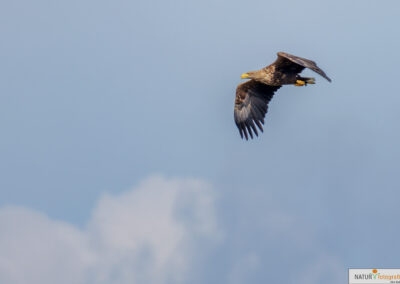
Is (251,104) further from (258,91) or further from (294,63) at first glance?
(294,63)

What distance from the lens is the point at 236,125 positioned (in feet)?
119

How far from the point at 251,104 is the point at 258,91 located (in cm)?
45

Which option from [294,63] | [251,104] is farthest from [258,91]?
[294,63]

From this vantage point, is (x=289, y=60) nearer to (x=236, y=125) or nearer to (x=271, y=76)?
(x=271, y=76)

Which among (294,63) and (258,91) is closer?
(294,63)

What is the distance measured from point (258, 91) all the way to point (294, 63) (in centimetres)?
239

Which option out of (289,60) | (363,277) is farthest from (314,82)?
(363,277)

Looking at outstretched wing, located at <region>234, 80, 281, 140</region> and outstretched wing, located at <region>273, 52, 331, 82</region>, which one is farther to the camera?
outstretched wing, located at <region>234, 80, 281, 140</region>

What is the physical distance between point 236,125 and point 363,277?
18.6 ft

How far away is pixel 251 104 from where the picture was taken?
118 ft

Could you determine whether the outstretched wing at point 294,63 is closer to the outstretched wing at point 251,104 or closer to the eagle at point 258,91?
the eagle at point 258,91

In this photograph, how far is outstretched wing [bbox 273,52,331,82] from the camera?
Result: 31.5 m

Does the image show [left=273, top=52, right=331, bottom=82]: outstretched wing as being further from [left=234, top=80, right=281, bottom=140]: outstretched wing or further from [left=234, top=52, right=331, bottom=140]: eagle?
[left=234, top=80, right=281, bottom=140]: outstretched wing

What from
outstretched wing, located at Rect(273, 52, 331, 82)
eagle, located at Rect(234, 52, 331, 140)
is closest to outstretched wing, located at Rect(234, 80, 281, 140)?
eagle, located at Rect(234, 52, 331, 140)
